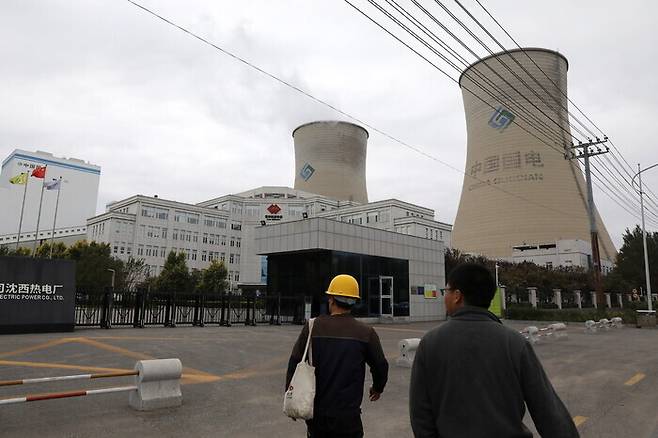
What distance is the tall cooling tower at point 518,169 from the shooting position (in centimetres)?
5503

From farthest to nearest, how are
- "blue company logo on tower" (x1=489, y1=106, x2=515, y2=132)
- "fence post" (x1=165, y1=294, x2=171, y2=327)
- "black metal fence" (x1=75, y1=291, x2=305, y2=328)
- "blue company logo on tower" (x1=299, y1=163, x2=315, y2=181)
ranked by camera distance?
1. "blue company logo on tower" (x1=299, y1=163, x2=315, y2=181)
2. "blue company logo on tower" (x1=489, y1=106, x2=515, y2=132)
3. "fence post" (x1=165, y1=294, x2=171, y2=327)
4. "black metal fence" (x1=75, y1=291, x2=305, y2=328)

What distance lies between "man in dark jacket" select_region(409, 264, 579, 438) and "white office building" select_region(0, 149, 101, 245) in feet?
Answer: 465

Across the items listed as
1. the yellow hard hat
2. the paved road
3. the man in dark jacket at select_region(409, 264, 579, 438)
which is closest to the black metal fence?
the paved road

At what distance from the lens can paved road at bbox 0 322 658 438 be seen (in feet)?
20.4

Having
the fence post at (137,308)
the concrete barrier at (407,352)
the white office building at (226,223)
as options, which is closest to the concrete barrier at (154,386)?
the concrete barrier at (407,352)

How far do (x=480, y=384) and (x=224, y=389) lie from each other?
7.15m

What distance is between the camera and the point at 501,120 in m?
57.1

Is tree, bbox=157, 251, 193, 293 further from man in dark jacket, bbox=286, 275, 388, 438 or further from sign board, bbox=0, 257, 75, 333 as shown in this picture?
man in dark jacket, bbox=286, 275, 388, 438

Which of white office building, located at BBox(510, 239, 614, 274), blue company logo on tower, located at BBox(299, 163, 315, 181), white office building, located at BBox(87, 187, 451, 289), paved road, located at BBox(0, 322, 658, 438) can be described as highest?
blue company logo on tower, located at BBox(299, 163, 315, 181)

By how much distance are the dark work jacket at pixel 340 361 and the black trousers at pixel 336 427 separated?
38mm

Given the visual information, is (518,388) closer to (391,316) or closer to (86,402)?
(86,402)

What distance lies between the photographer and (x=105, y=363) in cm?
1040

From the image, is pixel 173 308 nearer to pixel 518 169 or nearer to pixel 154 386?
pixel 154 386

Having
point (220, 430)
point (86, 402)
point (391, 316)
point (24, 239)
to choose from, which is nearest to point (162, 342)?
point (86, 402)
